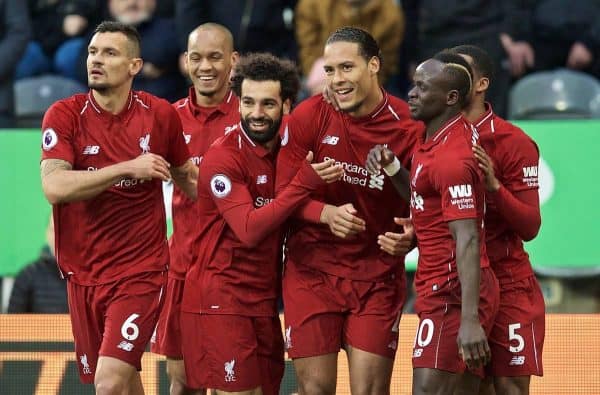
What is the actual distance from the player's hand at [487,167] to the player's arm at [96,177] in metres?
1.68

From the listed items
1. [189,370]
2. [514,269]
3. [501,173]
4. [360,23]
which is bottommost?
[189,370]

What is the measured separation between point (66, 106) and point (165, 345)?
1637mm

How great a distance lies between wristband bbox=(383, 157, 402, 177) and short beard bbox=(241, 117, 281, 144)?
690mm

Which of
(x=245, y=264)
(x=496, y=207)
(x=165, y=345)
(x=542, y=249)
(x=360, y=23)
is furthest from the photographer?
(x=360, y=23)

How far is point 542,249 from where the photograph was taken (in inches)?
422

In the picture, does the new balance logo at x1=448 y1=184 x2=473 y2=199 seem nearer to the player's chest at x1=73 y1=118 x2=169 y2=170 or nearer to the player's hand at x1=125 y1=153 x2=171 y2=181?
the player's hand at x1=125 y1=153 x2=171 y2=181

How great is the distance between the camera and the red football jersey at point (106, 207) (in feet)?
26.0

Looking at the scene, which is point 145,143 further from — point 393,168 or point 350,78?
point 393,168

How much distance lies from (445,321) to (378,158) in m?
0.89

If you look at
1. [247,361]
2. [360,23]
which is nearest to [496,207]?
[247,361]

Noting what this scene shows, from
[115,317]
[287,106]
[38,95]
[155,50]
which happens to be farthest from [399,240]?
[38,95]

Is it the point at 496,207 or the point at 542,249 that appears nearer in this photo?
the point at 496,207

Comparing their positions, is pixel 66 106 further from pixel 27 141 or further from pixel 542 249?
pixel 542 249

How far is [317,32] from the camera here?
1215 cm
